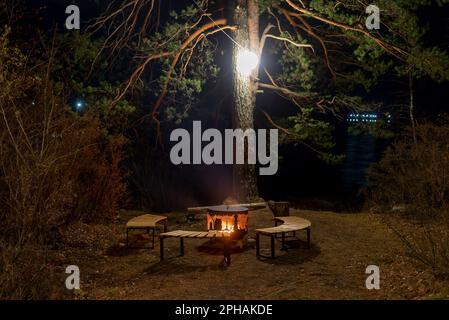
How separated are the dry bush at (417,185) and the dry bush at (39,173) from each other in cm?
603

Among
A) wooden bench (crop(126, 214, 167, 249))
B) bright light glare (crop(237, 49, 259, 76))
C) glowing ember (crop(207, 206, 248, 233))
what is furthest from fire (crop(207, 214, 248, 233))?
bright light glare (crop(237, 49, 259, 76))

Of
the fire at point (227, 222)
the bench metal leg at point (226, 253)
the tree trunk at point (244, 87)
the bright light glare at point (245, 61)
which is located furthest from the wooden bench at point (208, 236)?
the bright light glare at point (245, 61)

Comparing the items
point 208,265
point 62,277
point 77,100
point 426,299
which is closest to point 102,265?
point 62,277

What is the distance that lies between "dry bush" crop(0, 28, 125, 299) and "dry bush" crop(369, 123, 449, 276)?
603 cm

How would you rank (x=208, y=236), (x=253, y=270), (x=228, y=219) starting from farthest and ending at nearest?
(x=228, y=219) → (x=208, y=236) → (x=253, y=270)

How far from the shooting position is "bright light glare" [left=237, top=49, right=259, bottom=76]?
12078mm

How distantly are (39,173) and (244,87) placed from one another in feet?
23.1

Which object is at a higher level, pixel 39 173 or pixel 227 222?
pixel 39 173

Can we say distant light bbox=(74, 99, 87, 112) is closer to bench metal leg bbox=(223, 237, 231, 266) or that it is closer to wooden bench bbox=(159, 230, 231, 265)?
wooden bench bbox=(159, 230, 231, 265)

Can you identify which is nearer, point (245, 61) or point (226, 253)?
point (226, 253)

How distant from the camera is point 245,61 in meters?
12.1

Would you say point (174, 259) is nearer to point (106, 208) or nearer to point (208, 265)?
Result: point (208, 265)

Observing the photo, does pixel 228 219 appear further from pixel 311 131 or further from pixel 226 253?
pixel 311 131

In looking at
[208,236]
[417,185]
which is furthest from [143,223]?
[417,185]
